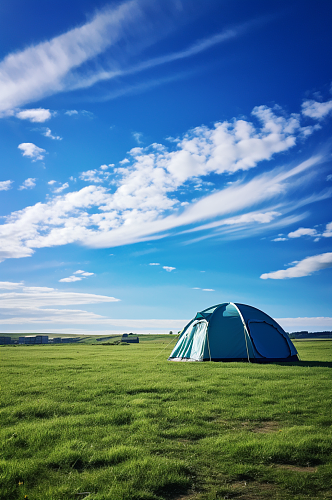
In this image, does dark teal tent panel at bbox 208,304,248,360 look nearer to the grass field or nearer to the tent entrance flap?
the tent entrance flap

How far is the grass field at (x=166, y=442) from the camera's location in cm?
489

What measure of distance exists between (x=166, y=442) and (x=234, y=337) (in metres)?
14.9

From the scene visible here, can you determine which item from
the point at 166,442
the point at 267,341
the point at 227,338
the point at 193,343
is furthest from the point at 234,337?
the point at 166,442

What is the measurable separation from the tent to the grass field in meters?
8.33

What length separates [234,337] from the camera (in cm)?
2072

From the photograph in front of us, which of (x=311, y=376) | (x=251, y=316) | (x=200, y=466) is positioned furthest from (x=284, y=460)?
(x=251, y=316)

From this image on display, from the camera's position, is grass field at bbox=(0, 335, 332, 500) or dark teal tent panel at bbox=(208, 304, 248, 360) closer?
grass field at bbox=(0, 335, 332, 500)

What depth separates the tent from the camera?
66.9ft

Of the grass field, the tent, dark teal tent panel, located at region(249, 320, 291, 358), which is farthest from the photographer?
dark teal tent panel, located at region(249, 320, 291, 358)

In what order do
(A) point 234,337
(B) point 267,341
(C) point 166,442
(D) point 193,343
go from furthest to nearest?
(D) point 193,343 < (B) point 267,341 < (A) point 234,337 < (C) point 166,442

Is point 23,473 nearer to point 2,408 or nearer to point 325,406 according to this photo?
point 2,408

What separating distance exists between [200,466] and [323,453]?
8.25 ft

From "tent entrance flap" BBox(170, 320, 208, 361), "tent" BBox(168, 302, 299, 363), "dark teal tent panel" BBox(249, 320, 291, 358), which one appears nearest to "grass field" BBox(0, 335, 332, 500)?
"tent" BBox(168, 302, 299, 363)

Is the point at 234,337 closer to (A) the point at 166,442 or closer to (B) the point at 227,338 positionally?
(B) the point at 227,338
